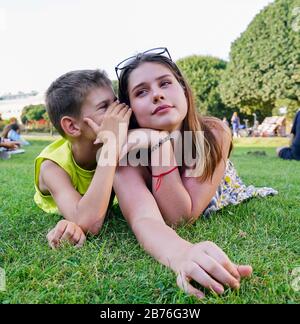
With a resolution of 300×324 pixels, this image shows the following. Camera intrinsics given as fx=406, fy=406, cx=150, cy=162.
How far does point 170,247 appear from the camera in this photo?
1398 mm

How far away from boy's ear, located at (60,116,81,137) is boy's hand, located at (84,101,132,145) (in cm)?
19

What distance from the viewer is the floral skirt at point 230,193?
2.17 m

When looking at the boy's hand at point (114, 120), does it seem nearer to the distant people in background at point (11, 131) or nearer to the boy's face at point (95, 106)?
the boy's face at point (95, 106)

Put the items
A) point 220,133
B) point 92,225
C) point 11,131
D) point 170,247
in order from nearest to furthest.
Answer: point 170,247, point 92,225, point 220,133, point 11,131

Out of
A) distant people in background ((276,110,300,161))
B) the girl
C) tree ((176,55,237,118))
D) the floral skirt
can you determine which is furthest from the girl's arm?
tree ((176,55,237,118))

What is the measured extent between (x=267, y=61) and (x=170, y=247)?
16528 millimetres

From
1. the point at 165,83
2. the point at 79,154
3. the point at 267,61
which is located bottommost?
the point at 267,61

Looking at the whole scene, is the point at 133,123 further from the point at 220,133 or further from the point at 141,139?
the point at 220,133

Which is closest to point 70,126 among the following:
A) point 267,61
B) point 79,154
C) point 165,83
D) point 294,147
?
point 79,154

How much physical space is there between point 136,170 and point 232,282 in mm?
838

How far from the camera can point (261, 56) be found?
1694cm

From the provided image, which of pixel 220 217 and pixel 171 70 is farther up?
pixel 171 70
